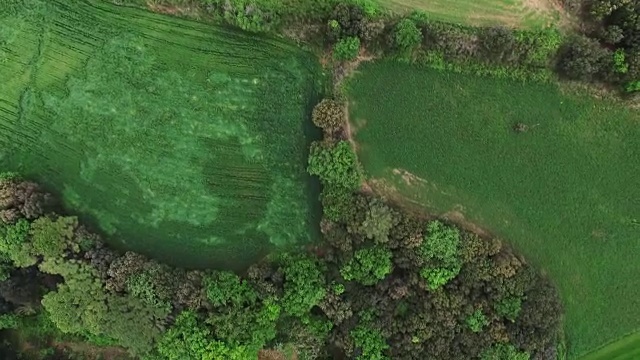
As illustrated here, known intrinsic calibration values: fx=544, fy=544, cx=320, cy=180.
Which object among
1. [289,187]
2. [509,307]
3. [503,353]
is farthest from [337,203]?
[503,353]

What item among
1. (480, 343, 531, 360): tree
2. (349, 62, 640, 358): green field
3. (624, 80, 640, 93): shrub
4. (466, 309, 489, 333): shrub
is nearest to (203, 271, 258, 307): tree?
(349, 62, 640, 358): green field

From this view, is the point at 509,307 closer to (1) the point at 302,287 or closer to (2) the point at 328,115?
(1) the point at 302,287

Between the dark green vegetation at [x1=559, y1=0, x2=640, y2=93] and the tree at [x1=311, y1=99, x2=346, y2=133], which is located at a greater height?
the dark green vegetation at [x1=559, y1=0, x2=640, y2=93]

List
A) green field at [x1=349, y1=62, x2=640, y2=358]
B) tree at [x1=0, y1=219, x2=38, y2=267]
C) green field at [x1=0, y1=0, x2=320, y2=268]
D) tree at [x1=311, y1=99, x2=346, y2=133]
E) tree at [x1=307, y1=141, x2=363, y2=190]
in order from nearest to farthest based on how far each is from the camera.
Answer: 1. tree at [x1=0, y1=219, x2=38, y2=267]
2. tree at [x1=307, y1=141, x2=363, y2=190]
3. tree at [x1=311, y1=99, x2=346, y2=133]
4. green field at [x1=349, y1=62, x2=640, y2=358]
5. green field at [x1=0, y1=0, x2=320, y2=268]

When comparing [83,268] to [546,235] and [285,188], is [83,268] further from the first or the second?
[546,235]

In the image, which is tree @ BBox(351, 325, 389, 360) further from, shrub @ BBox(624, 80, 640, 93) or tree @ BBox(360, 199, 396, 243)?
shrub @ BBox(624, 80, 640, 93)

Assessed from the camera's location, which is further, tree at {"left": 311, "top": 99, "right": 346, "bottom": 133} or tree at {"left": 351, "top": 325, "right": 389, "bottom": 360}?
tree at {"left": 311, "top": 99, "right": 346, "bottom": 133}

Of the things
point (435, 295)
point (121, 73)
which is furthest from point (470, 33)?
point (121, 73)

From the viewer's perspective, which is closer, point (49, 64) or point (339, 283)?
point (339, 283)
